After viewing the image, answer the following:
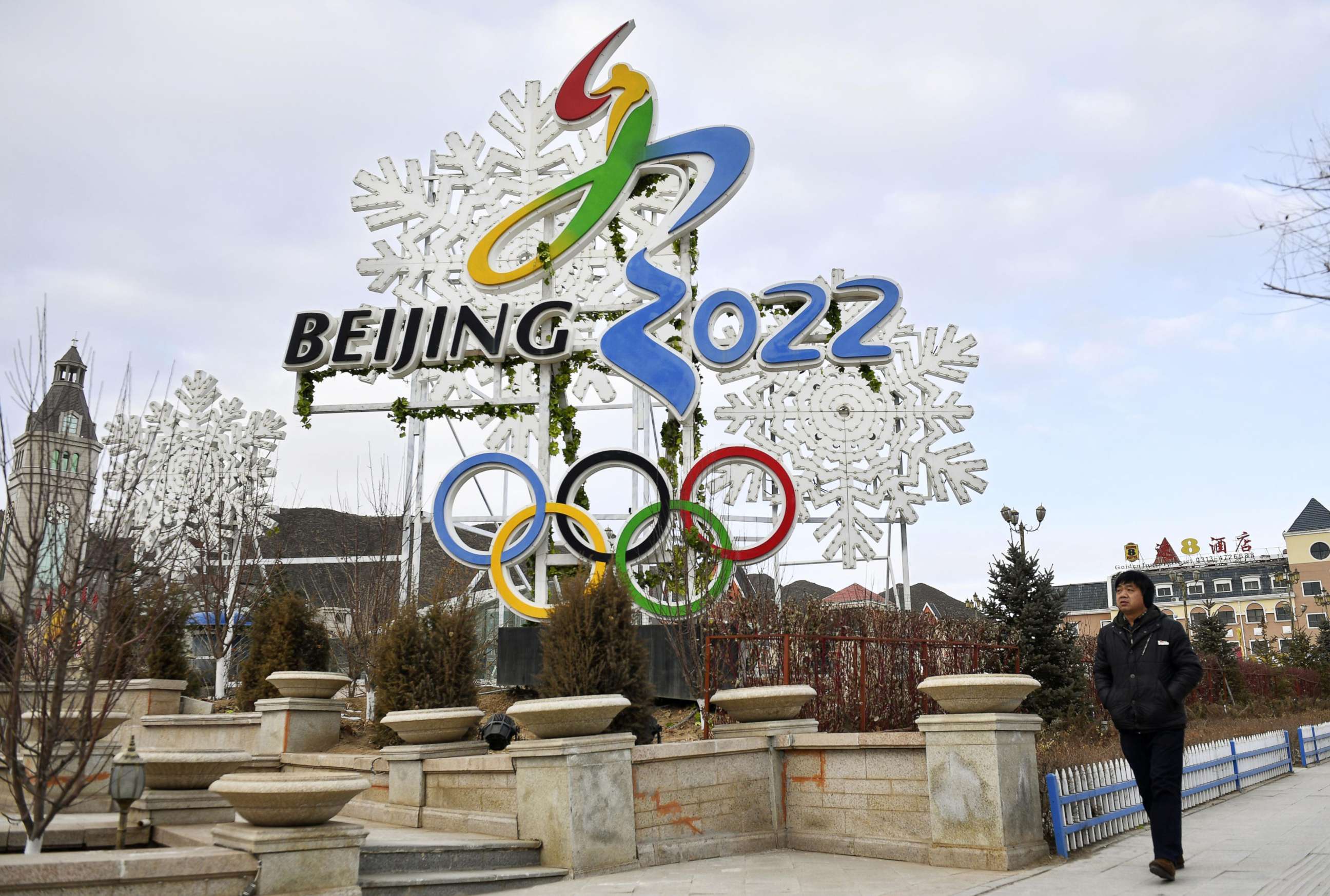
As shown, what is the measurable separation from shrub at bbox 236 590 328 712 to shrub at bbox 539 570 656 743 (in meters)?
5.68

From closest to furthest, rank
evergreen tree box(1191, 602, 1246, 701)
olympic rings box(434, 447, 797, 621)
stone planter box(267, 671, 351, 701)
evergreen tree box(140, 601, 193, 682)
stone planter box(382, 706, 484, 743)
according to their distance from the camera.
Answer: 1. stone planter box(382, 706, 484, 743)
2. stone planter box(267, 671, 351, 701)
3. evergreen tree box(140, 601, 193, 682)
4. olympic rings box(434, 447, 797, 621)
5. evergreen tree box(1191, 602, 1246, 701)

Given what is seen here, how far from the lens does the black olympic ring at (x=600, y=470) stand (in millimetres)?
15109

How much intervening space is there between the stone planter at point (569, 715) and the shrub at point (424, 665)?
12.4 ft

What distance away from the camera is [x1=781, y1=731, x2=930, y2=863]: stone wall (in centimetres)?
822

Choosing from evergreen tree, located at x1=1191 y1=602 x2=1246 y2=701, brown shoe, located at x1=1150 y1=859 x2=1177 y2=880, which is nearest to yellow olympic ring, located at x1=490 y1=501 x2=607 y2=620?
brown shoe, located at x1=1150 y1=859 x2=1177 y2=880

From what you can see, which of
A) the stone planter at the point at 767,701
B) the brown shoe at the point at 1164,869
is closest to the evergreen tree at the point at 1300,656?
the stone planter at the point at 767,701

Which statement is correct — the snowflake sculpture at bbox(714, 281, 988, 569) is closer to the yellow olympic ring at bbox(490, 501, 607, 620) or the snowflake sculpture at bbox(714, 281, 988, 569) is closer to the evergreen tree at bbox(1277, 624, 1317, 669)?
the yellow olympic ring at bbox(490, 501, 607, 620)

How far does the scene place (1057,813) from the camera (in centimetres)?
799

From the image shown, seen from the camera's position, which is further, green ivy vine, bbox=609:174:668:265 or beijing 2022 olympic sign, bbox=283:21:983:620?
green ivy vine, bbox=609:174:668:265

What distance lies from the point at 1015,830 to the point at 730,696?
9.10 feet

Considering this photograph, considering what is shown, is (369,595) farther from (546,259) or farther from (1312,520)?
(1312,520)

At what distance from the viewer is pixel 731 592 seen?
1591 centimetres

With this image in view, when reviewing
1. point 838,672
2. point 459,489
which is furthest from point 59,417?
point 838,672

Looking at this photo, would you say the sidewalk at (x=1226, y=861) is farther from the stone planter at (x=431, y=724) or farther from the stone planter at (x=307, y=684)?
the stone planter at (x=307, y=684)
